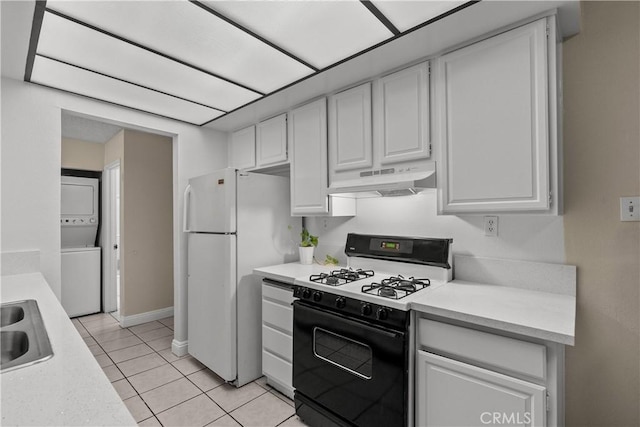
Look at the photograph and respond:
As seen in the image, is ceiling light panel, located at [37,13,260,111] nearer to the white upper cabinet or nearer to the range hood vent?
the white upper cabinet

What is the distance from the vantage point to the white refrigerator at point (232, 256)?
7.96 feet

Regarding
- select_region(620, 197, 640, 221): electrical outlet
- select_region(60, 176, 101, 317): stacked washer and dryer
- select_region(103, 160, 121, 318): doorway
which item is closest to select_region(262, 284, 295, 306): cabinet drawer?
select_region(620, 197, 640, 221): electrical outlet

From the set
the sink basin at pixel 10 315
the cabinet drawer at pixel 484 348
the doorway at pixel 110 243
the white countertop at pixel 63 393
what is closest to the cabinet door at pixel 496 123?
the cabinet drawer at pixel 484 348

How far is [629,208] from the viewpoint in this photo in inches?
57.6

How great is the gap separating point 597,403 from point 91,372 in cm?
216

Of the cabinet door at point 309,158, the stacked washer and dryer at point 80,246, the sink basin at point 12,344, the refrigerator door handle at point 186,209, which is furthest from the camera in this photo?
the stacked washer and dryer at point 80,246

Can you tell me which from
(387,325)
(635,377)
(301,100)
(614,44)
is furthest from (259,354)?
(614,44)

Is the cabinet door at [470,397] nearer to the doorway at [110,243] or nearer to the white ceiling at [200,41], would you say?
the white ceiling at [200,41]

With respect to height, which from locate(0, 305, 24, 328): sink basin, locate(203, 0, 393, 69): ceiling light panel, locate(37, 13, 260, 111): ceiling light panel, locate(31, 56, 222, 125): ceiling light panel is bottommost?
locate(0, 305, 24, 328): sink basin

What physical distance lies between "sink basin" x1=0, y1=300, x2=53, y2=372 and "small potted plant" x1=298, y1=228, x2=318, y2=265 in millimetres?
1722

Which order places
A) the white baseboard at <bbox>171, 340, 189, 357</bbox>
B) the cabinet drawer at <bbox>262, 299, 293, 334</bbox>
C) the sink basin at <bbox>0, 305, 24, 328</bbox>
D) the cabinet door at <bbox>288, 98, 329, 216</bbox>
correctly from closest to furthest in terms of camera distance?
the sink basin at <bbox>0, 305, 24, 328</bbox>
the cabinet drawer at <bbox>262, 299, 293, 334</bbox>
the cabinet door at <bbox>288, 98, 329, 216</bbox>
the white baseboard at <bbox>171, 340, 189, 357</bbox>

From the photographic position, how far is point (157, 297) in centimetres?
405

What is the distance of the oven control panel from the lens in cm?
152

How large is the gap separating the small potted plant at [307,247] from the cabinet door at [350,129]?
721 millimetres
